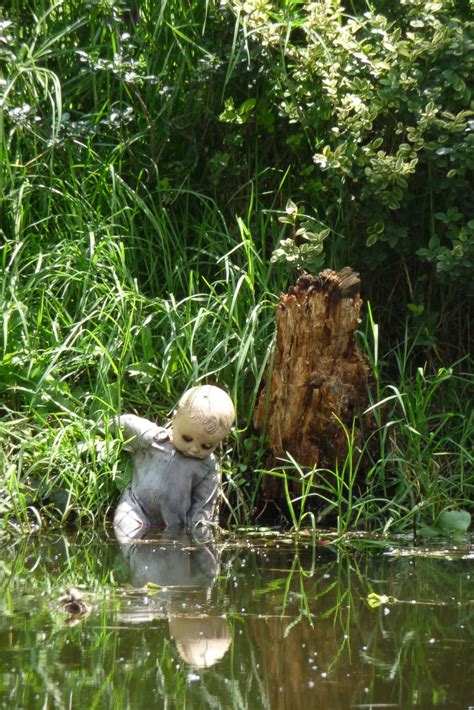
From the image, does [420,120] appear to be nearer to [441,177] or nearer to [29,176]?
[441,177]

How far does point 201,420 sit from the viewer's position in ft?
14.5

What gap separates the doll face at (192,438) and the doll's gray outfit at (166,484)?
2.0 inches

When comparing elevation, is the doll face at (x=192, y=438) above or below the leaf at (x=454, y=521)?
above

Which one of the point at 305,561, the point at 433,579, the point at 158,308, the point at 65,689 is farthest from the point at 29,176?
the point at 65,689

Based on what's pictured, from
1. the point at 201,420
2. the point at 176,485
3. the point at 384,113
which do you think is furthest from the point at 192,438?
the point at 384,113

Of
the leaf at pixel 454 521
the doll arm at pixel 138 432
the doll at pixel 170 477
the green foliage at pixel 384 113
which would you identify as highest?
the green foliage at pixel 384 113

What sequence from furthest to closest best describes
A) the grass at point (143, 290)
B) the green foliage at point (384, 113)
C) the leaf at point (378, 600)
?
the green foliage at point (384, 113) → the grass at point (143, 290) → the leaf at point (378, 600)

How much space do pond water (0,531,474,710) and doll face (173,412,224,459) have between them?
37cm

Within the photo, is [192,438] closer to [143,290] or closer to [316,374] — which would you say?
[316,374]

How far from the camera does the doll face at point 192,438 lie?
445 centimetres

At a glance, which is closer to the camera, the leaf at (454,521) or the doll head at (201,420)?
Answer: the doll head at (201,420)

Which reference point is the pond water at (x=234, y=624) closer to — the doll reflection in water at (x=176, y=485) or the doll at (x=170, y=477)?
the doll reflection in water at (x=176, y=485)

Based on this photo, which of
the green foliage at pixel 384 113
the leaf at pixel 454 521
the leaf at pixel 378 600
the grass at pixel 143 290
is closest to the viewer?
the leaf at pixel 378 600

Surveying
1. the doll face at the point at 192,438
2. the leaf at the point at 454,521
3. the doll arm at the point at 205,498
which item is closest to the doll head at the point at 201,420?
the doll face at the point at 192,438
